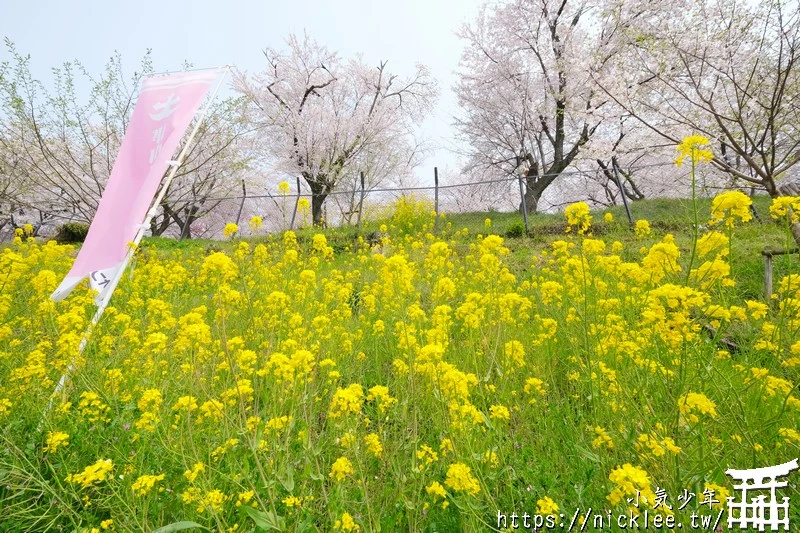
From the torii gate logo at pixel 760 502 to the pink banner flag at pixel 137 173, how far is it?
3183 mm

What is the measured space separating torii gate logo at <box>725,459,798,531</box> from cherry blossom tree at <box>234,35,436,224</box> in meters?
18.2

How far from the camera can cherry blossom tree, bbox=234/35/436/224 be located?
769 inches

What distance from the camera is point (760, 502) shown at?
1.41 meters

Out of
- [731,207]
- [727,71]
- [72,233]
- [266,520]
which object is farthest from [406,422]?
[72,233]

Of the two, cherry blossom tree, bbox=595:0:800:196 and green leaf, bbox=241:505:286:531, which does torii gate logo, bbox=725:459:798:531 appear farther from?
cherry blossom tree, bbox=595:0:800:196

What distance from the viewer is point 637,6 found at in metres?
14.4

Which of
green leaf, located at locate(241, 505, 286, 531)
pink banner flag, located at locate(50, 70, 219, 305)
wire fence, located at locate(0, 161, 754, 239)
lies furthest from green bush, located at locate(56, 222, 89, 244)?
green leaf, located at locate(241, 505, 286, 531)

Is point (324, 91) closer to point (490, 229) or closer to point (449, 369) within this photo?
point (490, 229)

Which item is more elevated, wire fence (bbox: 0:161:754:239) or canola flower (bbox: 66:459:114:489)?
wire fence (bbox: 0:161:754:239)

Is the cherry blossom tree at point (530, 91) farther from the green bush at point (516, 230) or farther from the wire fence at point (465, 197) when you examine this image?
the green bush at point (516, 230)

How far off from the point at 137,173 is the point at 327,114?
17532 millimetres

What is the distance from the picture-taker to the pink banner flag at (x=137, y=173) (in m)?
2.77

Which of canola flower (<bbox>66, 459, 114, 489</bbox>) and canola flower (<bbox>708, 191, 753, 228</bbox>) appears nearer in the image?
canola flower (<bbox>66, 459, 114, 489</bbox>)

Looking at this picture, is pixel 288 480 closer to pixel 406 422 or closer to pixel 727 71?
pixel 406 422
